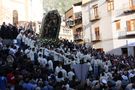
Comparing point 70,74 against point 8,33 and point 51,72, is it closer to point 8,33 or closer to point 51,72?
point 51,72

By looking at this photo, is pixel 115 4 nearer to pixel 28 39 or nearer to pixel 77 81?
pixel 28 39

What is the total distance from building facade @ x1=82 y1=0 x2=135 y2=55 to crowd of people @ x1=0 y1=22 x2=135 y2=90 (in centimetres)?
1943

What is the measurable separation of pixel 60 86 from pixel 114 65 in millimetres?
10195

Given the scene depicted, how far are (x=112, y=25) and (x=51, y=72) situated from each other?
2827cm

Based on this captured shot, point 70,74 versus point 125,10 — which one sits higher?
point 125,10

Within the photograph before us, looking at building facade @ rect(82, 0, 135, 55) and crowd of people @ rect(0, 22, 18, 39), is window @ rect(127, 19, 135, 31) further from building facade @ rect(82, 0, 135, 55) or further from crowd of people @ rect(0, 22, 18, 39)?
crowd of people @ rect(0, 22, 18, 39)

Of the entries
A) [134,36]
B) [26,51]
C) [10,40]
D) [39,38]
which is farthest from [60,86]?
[134,36]

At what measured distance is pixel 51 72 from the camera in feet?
71.3

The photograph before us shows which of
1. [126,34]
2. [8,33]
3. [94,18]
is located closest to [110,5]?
[94,18]

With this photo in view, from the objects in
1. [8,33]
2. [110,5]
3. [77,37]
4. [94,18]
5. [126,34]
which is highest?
[110,5]

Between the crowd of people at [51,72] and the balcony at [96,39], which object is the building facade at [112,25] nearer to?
the balcony at [96,39]

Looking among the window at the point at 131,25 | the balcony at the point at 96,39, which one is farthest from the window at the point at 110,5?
the balcony at the point at 96,39

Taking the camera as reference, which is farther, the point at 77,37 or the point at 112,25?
the point at 77,37

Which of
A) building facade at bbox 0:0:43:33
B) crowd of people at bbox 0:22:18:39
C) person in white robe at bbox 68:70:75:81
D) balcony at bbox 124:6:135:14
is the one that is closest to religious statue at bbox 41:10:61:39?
crowd of people at bbox 0:22:18:39
